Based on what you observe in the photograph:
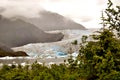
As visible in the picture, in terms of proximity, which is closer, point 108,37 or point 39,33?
point 108,37

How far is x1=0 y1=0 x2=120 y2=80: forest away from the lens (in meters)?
7.94

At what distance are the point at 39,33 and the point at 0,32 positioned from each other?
662 inches

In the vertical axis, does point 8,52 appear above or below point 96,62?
above

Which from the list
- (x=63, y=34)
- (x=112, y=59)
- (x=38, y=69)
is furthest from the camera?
(x=63, y=34)

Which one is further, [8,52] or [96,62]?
[8,52]

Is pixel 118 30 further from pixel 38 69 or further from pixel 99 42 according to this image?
pixel 38 69

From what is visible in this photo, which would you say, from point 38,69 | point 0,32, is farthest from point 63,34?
point 38,69

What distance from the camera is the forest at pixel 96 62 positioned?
7.94m

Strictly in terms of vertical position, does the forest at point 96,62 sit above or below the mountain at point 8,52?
below

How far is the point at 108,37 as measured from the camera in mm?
8438

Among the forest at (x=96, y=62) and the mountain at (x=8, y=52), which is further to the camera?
the mountain at (x=8, y=52)

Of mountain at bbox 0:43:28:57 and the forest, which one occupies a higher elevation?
mountain at bbox 0:43:28:57

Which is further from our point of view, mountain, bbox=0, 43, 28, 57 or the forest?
mountain, bbox=0, 43, 28, 57

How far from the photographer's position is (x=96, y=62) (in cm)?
809
